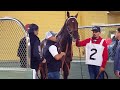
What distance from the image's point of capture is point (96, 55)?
5.03 metres

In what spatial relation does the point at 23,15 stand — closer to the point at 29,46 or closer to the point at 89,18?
the point at 89,18

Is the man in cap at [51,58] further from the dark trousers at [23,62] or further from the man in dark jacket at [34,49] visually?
the dark trousers at [23,62]

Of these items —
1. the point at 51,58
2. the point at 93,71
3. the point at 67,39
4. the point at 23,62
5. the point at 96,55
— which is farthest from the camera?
the point at 67,39

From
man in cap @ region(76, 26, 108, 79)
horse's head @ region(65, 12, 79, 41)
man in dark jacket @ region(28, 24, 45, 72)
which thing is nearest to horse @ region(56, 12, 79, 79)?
horse's head @ region(65, 12, 79, 41)

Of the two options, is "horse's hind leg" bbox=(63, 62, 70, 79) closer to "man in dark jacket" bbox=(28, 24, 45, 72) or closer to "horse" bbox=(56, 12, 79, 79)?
"horse" bbox=(56, 12, 79, 79)

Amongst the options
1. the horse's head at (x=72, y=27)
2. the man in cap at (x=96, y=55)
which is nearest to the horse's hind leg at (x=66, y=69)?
the man in cap at (x=96, y=55)

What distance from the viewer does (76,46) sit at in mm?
5621

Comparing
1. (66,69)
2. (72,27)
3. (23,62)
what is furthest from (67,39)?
(23,62)

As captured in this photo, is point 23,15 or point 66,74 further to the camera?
point 23,15

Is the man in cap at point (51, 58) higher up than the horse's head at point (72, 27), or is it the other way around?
the horse's head at point (72, 27)

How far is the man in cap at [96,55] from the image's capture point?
501 cm

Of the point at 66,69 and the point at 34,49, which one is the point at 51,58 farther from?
the point at 66,69
